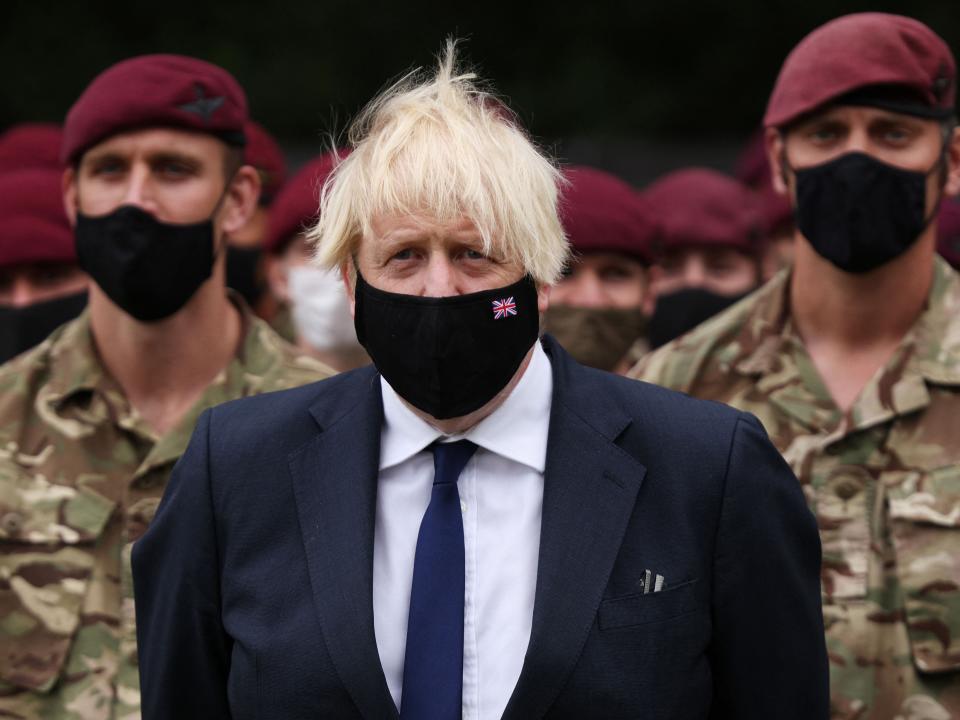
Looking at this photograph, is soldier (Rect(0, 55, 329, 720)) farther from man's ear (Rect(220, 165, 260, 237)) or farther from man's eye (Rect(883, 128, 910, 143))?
man's eye (Rect(883, 128, 910, 143))

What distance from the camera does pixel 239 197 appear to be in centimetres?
494

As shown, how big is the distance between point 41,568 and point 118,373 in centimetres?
65

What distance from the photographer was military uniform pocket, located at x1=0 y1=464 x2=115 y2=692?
14.3 ft

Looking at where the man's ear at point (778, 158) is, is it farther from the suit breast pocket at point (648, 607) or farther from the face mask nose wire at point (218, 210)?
the suit breast pocket at point (648, 607)

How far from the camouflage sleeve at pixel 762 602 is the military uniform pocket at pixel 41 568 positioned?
1898 mm

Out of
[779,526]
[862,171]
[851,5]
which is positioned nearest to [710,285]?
[862,171]

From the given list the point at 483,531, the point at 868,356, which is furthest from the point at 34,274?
the point at 483,531

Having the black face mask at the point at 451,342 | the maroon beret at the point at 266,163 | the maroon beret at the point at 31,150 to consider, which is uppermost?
the maroon beret at the point at 31,150

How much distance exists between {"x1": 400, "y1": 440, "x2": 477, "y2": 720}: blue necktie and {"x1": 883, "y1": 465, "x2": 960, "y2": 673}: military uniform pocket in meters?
1.61

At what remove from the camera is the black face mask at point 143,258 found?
4.61 m

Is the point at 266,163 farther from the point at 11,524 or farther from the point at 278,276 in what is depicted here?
the point at 11,524

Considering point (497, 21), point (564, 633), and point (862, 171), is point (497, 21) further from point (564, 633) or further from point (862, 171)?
point (564, 633)

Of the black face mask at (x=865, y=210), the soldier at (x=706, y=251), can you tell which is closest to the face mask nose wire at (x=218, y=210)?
the black face mask at (x=865, y=210)

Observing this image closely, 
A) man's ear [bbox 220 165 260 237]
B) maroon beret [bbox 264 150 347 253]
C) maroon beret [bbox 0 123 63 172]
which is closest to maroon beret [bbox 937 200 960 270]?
maroon beret [bbox 264 150 347 253]
